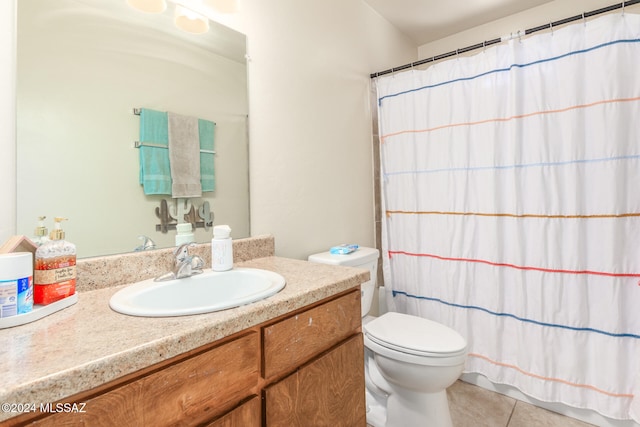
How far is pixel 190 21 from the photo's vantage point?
118 cm

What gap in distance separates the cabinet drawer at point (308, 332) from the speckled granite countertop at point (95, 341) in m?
0.04

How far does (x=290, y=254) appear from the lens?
1.54m

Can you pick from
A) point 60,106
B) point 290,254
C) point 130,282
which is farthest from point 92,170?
point 290,254

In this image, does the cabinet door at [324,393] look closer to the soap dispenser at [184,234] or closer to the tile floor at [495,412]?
the soap dispenser at [184,234]

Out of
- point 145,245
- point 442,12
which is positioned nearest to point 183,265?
point 145,245

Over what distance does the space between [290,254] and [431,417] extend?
3.12 ft

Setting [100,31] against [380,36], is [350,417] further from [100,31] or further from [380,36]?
[380,36]

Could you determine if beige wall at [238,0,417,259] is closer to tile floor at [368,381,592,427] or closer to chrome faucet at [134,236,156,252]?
chrome faucet at [134,236,156,252]

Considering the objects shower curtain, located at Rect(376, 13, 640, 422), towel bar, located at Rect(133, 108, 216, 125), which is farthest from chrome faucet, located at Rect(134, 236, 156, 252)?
shower curtain, located at Rect(376, 13, 640, 422)

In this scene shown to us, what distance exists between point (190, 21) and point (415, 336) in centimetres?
160

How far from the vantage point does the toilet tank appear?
4.95ft

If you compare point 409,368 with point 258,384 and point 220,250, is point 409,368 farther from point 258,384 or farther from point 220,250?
point 220,250

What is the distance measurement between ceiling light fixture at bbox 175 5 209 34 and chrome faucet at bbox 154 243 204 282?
841 millimetres

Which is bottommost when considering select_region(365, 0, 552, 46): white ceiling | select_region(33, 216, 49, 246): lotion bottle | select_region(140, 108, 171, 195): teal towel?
select_region(33, 216, 49, 246): lotion bottle
